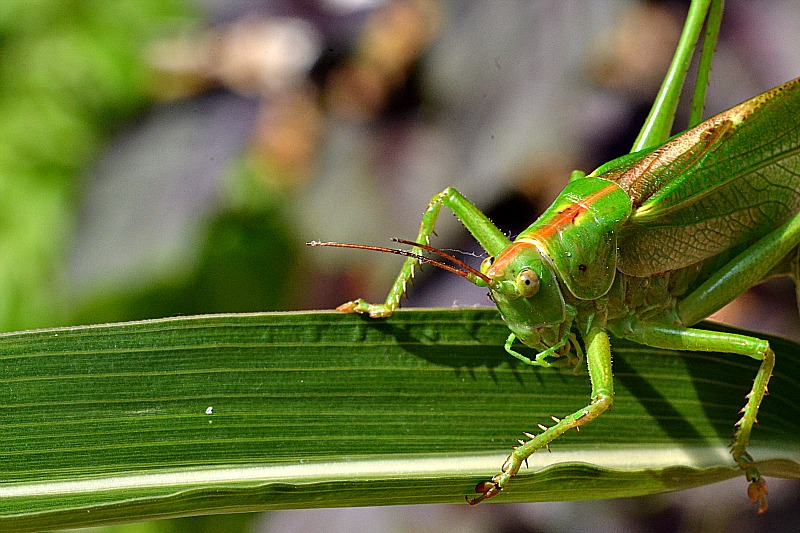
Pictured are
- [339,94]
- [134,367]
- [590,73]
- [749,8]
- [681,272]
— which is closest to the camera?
[134,367]

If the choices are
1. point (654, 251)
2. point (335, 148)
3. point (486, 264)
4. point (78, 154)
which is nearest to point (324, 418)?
point (486, 264)

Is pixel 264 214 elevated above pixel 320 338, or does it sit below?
above

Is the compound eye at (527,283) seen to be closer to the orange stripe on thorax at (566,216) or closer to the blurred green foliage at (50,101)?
the orange stripe on thorax at (566,216)

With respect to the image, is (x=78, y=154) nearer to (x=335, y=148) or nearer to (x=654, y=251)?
(x=335, y=148)

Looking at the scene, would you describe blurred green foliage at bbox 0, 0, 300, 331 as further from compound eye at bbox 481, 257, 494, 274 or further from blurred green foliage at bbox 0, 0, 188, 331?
compound eye at bbox 481, 257, 494, 274

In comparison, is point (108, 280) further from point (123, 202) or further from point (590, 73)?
point (590, 73)

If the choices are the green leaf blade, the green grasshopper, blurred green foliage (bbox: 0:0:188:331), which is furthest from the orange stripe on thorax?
blurred green foliage (bbox: 0:0:188:331)

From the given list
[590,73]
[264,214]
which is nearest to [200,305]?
[264,214]
